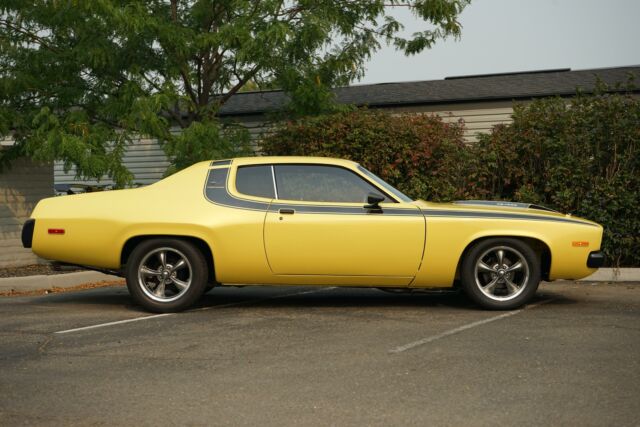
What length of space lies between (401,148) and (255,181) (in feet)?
16.6

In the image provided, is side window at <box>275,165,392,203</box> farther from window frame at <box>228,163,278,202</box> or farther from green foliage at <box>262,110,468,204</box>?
green foliage at <box>262,110,468,204</box>

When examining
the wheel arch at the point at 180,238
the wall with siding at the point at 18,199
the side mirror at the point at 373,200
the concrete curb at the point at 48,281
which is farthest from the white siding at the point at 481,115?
the wheel arch at the point at 180,238

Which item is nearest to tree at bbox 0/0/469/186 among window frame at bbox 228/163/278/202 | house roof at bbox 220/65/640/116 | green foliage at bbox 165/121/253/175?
green foliage at bbox 165/121/253/175

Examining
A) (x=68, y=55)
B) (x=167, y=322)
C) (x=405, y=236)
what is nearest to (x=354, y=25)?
(x=68, y=55)

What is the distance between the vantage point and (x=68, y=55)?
13930mm

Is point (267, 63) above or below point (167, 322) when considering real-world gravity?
above

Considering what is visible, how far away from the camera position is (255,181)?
903 centimetres

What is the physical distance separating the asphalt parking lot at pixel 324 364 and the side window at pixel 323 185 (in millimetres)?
1152

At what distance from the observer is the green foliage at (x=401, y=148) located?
1357cm

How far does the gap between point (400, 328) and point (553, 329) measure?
4.33ft

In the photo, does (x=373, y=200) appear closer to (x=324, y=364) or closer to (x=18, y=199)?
(x=324, y=364)

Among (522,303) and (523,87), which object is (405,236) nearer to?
(522,303)

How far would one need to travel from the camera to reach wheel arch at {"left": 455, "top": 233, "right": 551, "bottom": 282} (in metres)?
8.81

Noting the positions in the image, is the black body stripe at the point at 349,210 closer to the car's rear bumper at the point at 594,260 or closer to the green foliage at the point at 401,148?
the car's rear bumper at the point at 594,260
